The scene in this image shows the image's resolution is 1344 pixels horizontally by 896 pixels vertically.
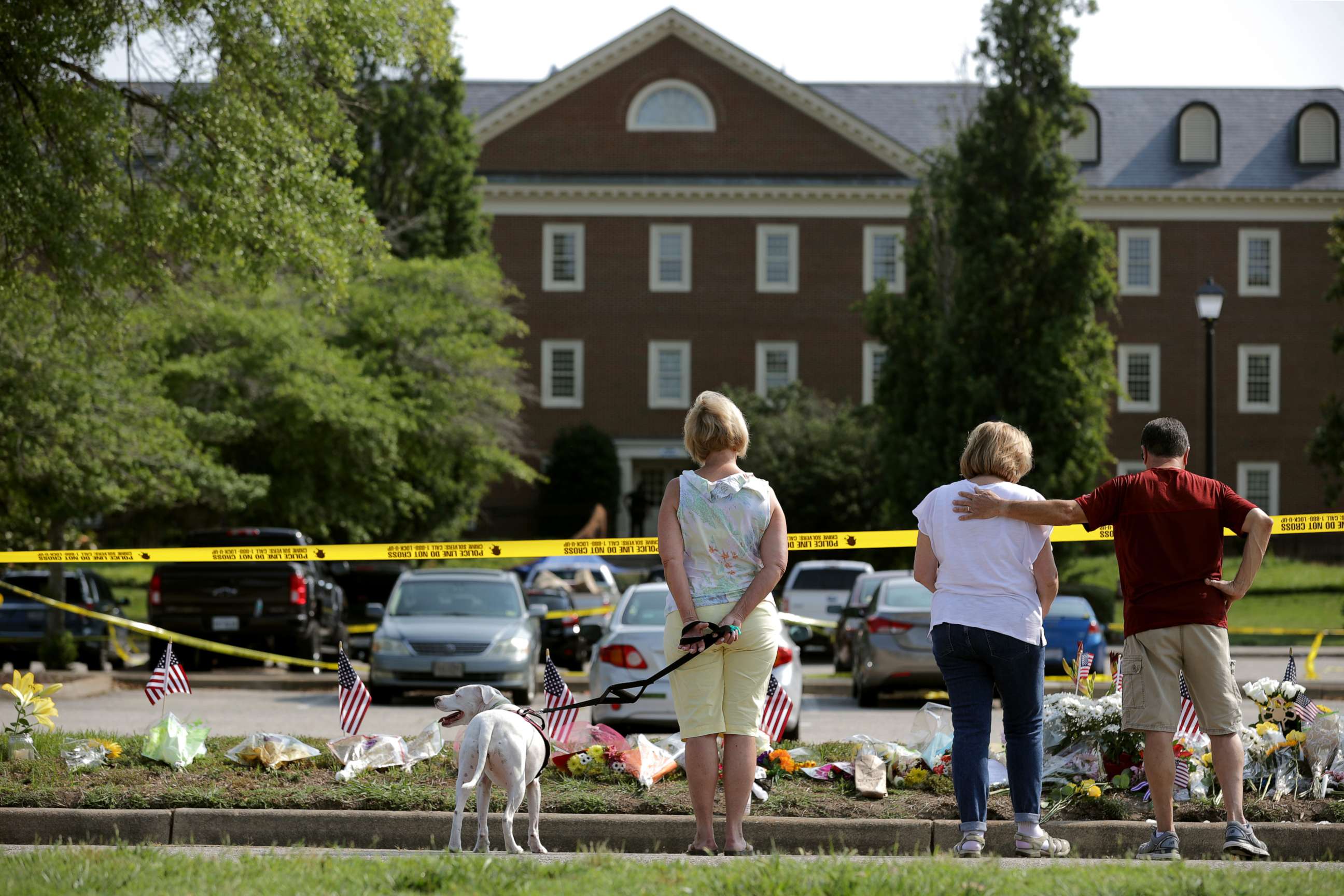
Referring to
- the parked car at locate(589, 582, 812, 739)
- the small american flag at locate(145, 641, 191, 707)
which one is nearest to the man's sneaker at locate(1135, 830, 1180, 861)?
the small american flag at locate(145, 641, 191, 707)

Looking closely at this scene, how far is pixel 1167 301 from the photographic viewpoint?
49844mm

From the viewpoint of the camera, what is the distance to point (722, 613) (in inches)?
258

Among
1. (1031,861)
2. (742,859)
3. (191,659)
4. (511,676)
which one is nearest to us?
(742,859)

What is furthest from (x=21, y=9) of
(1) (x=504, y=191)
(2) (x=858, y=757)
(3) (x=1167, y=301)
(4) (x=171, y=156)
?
(3) (x=1167, y=301)

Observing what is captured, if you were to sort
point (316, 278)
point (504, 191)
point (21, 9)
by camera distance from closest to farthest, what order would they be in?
point (21, 9)
point (316, 278)
point (504, 191)

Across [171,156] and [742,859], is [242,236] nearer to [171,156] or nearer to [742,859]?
[171,156]

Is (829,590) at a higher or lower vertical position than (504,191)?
lower

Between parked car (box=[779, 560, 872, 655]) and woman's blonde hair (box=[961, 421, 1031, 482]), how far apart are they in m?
19.4

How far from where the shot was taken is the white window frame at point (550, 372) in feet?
161

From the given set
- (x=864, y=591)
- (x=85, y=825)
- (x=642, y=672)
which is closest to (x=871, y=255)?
(x=864, y=591)

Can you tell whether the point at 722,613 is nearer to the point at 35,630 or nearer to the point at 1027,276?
the point at 35,630

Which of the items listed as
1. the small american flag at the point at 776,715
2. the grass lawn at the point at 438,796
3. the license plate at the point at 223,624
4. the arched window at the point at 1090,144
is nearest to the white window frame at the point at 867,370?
the arched window at the point at 1090,144

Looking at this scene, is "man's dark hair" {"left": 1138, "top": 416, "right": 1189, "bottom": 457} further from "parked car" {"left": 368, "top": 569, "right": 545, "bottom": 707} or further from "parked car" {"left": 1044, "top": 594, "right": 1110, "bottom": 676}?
"parked car" {"left": 368, "top": 569, "right": 545, "bottom": 707}

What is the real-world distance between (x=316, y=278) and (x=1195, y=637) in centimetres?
994
